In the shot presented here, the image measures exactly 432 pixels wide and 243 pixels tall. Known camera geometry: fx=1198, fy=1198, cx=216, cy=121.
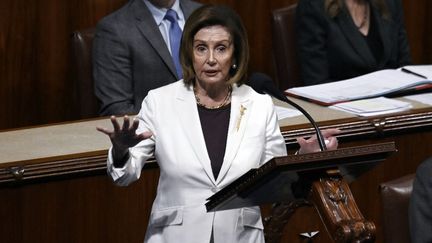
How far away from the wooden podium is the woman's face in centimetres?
42

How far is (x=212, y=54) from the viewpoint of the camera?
282 centimetres

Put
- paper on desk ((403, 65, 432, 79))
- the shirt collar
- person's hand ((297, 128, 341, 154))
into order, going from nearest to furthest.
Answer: person's hand ((297, 128, 341, 154)) → the shirt collar → paper on desk ((403, 65, 432, 79))

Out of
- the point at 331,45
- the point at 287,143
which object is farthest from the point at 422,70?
the point at 287,143

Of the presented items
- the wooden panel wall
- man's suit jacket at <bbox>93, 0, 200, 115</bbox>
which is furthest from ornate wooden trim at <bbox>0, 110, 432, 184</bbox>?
the wooden panel wall

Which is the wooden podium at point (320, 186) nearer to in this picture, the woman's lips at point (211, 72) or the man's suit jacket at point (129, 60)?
the woman's lips at point (211, 72)

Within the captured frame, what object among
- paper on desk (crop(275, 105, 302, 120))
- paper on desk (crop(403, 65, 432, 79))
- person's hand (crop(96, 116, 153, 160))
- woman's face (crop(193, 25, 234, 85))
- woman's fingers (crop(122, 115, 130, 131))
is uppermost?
woman's face (crop(193, 25, 234, 85))

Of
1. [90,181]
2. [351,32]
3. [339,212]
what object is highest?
[339,212]

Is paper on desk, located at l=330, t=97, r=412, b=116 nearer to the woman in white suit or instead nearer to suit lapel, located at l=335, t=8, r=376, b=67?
suit lapel, located at l=335, t=8, r=376, b=67

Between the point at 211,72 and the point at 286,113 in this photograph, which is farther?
the point at 286,113

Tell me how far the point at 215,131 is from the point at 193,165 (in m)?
0.12

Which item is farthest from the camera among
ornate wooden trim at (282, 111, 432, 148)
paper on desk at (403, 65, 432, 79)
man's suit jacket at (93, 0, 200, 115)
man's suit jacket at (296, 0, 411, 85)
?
man's suit jacket at (296, 0, 411, 85)

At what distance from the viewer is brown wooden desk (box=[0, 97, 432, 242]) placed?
11.0ft

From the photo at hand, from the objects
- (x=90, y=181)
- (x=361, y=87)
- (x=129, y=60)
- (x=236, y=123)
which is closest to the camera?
(x=236, y=123)

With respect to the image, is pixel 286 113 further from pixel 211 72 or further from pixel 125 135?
pixel 125 135
